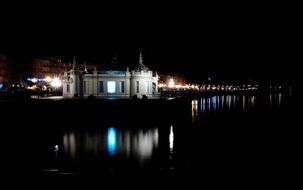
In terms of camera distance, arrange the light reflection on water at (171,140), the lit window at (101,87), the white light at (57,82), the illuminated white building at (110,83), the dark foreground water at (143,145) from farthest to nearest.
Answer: the white light at (57,82) < the lit window at (101,87) < the illuminated white building at (110,83) < the light reflection on water at (171,140) < the dark foreground water at (143,145)

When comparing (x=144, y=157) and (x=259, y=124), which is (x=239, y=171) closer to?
(x=144, y=157)

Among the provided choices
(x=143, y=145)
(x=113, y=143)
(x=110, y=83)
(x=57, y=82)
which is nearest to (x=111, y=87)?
(x=110, y=83)

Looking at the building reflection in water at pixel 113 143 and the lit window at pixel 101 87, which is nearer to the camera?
the building reflection in water at pixel 113 143

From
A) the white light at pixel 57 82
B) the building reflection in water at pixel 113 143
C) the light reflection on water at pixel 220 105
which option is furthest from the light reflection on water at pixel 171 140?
the white light at pixel 57 82

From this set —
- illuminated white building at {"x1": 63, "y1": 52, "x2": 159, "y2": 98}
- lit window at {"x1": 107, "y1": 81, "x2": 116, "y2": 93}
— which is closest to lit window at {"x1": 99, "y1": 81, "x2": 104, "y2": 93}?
illuminated white building at {"x1": 63, "y1": 52, "x2": 159, "y2": 98}

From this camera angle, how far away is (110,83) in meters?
50.7

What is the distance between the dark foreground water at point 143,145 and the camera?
13.8 m

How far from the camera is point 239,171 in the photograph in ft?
44.5

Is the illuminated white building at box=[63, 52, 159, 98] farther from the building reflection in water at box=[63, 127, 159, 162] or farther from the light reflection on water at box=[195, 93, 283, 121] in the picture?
the building reflection in water at box=[63, 127, 159, 162]

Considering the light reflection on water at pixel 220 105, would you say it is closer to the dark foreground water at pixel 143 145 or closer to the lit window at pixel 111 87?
the dark foreground water at pixel 143 145

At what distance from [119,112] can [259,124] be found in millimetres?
13266

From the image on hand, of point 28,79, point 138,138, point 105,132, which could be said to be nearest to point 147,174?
point 138,138

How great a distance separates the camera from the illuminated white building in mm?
49969

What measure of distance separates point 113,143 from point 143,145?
1.75 metres
